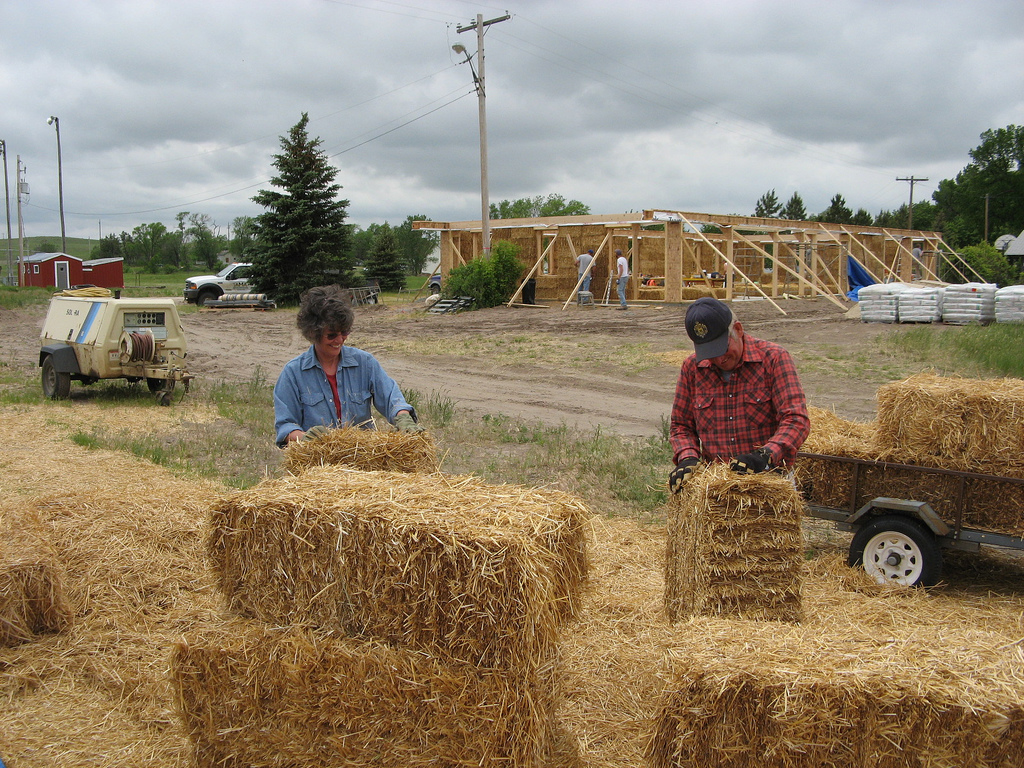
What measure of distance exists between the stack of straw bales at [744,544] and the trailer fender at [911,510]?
5.41 feet

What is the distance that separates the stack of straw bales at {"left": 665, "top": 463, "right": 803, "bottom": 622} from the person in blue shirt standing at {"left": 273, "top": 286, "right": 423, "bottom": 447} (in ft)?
5.24

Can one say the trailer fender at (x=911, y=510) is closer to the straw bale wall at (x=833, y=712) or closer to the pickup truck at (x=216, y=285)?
the straw bale wall at (x=833, y=712)

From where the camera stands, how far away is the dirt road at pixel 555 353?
12820 millimetres

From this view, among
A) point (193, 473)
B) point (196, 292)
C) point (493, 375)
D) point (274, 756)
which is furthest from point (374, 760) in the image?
point (196, 292)

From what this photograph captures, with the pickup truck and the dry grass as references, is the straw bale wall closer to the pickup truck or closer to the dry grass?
the dry grass

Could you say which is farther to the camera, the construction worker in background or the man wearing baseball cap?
the construction worker in background

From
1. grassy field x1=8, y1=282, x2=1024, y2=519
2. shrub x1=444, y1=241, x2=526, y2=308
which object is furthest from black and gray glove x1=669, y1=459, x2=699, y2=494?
shrub x1=444, y1=241, x2=526, y2=308

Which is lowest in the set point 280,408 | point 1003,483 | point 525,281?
point 1003,483

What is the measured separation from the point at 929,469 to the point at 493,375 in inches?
437

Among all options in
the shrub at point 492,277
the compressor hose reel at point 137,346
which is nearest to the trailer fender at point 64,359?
the compressor hose reel at point 137,346

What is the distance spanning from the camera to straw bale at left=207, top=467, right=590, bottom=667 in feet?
8.79

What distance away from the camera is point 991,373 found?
517 inches

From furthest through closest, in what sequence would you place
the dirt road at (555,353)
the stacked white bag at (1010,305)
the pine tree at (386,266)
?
the pine tree at (386,266) → the stacked white bag at (1010,305) → the dirt road at (555,353)

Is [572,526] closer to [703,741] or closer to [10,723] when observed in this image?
[703,741]
